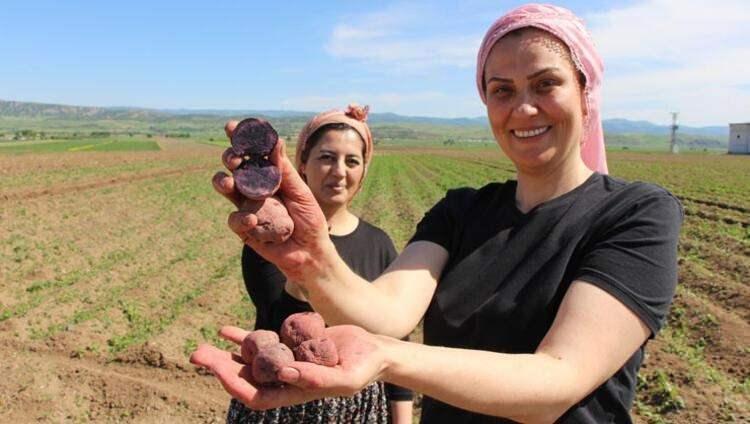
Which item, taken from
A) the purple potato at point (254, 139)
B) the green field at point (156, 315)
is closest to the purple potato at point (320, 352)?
the purple potato at point (254, 139)

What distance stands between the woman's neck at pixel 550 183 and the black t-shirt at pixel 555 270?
4cm

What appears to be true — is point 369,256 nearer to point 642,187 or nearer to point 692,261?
point 642,187

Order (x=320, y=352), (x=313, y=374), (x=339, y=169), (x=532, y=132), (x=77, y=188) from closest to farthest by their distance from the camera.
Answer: (x=313, y=374)
(x=320, y=352)
(x=532, y=132)
(x=339, y=169)
(x=77, y=188)

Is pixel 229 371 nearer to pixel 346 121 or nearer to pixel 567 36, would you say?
pixel 567 36

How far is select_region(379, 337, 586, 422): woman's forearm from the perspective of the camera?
1.44 meters

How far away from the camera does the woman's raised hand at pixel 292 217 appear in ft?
5.43

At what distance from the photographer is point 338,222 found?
324cm

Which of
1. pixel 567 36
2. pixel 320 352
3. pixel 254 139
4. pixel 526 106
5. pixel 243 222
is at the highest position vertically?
pixel 567 36

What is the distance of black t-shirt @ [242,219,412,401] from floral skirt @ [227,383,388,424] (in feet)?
1.02

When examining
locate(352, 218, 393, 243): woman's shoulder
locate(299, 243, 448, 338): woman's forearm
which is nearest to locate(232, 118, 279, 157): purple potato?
locate(299, 243, 448, 338): woman's forearm

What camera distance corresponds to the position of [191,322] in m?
7.69

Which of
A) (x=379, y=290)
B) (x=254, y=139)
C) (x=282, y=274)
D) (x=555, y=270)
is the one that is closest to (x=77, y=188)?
(x=282, y=274)

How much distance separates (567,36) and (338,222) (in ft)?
5.76

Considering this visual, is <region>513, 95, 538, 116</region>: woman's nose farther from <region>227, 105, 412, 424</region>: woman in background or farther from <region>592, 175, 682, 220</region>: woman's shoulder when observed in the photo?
<region>227, 105, 412, 424</region>: woman in background
